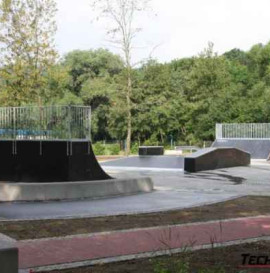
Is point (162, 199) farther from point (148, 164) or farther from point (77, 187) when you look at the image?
point (148, 164)

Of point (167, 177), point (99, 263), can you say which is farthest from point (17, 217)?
point (167, 177)

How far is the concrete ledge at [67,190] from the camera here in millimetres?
12602

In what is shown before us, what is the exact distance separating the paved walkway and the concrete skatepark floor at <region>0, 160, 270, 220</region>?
88.2 inches

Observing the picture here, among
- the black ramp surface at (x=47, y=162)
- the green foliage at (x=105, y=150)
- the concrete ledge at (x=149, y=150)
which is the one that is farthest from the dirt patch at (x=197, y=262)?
the green foliage at (x=105, y=150)

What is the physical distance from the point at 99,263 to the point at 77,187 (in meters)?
6.99

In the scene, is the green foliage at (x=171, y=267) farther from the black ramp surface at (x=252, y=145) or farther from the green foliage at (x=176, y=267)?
the black ramp surface at (x=252, y=145)

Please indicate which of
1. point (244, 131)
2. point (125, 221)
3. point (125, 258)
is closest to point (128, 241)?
point (125, 258)

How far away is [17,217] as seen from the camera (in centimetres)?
1018

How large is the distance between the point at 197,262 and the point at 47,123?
925 cm

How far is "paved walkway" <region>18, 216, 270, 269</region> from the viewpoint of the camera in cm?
679

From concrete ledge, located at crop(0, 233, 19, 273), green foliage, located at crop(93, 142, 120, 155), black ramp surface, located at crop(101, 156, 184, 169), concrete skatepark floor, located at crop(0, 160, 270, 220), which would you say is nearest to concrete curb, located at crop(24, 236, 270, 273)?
concrete ledge, located at crop(0, 233, 19, 273)

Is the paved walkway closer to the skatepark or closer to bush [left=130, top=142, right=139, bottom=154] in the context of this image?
the skatepark

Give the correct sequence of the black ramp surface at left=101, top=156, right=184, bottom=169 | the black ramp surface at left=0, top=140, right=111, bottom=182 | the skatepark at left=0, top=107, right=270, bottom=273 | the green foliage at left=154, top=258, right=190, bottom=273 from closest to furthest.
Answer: the green foliage at left=154, top=258, right=190, bottom=273, the skatepark at left=0, top=107, right=270, bottom=273, the black ramp surface at left=0, top=140, right=111, bottom=182, the black ramp surface at left=101, top=156, right=184, bottom=169

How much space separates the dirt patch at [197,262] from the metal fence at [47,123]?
8001 millimetres
